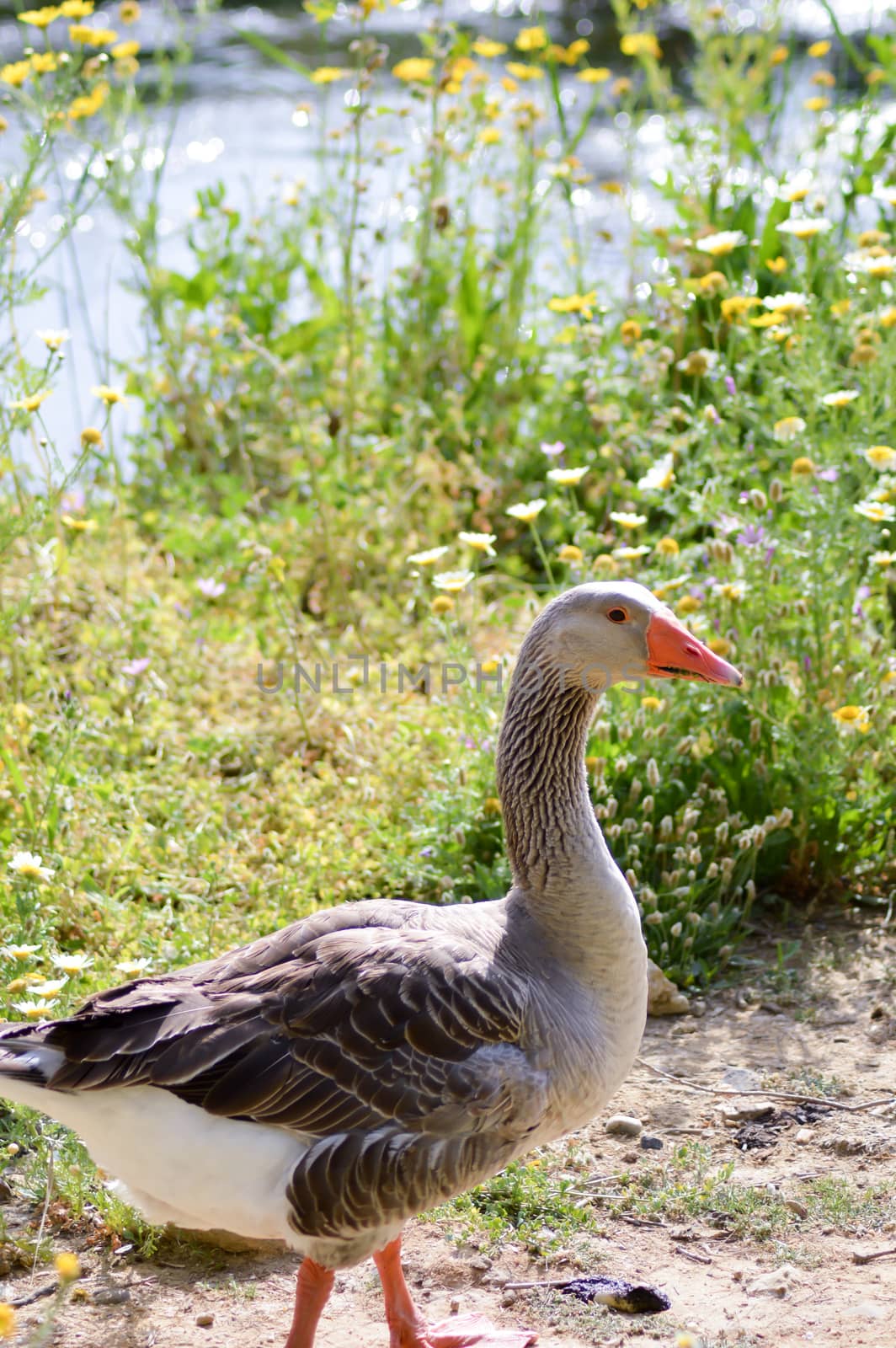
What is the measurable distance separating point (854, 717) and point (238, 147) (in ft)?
27.0

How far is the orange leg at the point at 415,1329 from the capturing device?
3133 millimetres

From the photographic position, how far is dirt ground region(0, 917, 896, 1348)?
3160 mm

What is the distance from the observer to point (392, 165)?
1064cm

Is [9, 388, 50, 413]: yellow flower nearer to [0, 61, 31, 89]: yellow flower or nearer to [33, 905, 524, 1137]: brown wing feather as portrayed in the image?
[0, 61, 31, 89]: yellow flower

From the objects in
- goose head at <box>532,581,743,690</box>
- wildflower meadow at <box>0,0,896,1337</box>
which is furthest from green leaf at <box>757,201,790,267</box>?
goose head at <box>532,581,743,690</box>

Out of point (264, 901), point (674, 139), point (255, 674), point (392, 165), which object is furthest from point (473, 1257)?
point (392, 165)

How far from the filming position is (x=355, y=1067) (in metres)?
2.97

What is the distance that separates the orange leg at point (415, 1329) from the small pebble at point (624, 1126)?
0.76m

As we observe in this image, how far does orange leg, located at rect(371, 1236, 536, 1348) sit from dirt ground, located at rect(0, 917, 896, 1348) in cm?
9

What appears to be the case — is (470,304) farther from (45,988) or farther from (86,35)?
(45,988)

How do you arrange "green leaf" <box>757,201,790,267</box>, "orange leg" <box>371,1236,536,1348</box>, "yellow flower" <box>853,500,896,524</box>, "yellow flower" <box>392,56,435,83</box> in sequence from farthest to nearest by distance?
1. "green leaf" <box>757,201,790,267</box>
2. "yellow flower" <box>392,56,435,83</box>
3. "yellow flower" <box>853,500,896,524</box>
4. "orange leg" <box>371,1236,536,1348</box>

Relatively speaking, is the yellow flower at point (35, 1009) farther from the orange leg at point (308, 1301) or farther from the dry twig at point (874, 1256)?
the dry twig at point (874, 1256)

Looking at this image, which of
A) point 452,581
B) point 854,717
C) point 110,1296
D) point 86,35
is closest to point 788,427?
point 854,717

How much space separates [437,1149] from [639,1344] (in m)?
0.63
